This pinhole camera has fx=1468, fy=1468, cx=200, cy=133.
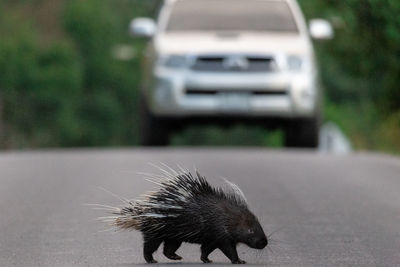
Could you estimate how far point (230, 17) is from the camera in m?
19.7

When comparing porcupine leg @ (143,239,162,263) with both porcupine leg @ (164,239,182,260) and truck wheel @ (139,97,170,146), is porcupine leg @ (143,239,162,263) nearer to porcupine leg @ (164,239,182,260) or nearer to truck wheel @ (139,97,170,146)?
porcupine leg @ (164,239,182,260)

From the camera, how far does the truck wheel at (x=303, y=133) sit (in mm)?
19500

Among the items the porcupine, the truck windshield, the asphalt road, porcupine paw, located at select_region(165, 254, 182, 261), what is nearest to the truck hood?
the truck windshield

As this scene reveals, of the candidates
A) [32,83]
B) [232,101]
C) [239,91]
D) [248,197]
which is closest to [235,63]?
[239,91]

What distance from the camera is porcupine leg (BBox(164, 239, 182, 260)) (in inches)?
366

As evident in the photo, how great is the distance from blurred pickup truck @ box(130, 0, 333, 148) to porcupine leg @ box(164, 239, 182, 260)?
9.34 metres

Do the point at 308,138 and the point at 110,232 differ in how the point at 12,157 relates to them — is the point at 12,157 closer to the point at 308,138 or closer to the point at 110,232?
the point at 308,138

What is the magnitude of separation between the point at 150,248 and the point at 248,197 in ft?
12.7

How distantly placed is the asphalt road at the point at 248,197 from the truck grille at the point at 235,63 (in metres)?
1.07

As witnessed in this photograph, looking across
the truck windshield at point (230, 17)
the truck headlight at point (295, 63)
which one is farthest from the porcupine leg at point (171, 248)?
the truck windshield at point (230, 17)

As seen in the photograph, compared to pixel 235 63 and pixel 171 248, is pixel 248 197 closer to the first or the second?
pixel 171 248

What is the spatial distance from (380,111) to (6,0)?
199ft

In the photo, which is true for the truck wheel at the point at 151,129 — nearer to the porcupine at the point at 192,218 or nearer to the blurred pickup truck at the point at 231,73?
the blurred pickup truck at the point at 231,73

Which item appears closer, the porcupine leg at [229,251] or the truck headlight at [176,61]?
the porcupine leg at [229,251]
